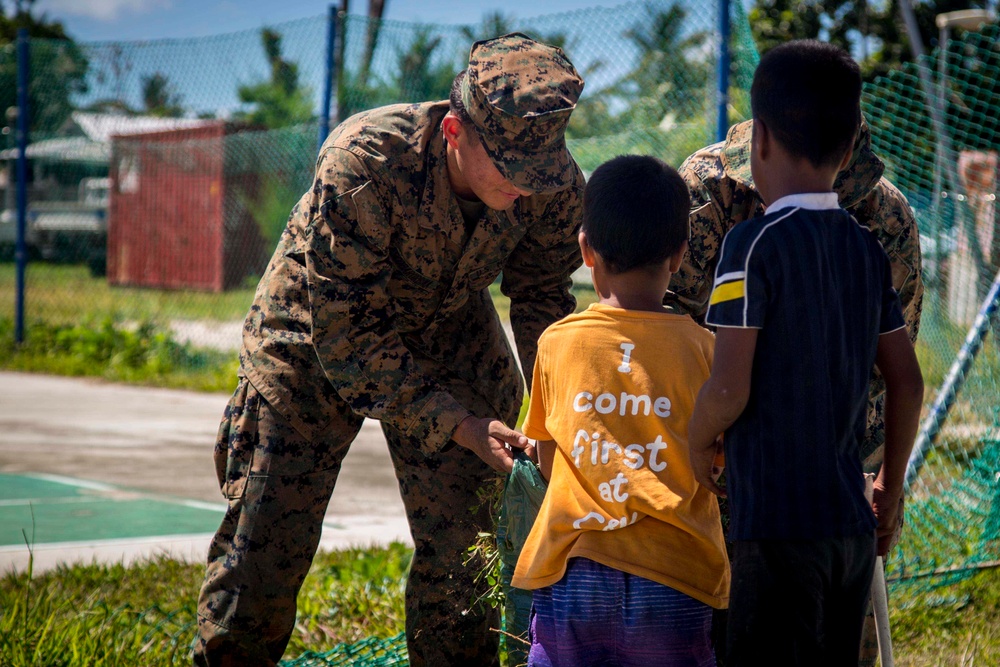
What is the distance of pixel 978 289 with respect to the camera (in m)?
6.32

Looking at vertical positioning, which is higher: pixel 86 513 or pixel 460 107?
pixel 460 107

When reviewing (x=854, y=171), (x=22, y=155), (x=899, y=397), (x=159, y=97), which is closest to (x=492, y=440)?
(x=899, y=397)

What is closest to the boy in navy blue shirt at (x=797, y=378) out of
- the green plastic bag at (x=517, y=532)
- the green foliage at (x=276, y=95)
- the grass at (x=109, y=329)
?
the green plastic bag at (x=517, y=532)

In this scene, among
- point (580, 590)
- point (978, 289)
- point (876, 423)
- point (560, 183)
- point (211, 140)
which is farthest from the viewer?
point (211, 140)

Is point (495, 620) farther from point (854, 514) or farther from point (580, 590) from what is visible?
point (854, 514)

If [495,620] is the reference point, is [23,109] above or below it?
above

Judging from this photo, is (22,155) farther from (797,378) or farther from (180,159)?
(797,378)

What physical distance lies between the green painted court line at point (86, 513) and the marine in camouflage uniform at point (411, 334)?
267cm

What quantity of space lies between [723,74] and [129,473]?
4369 millimetres

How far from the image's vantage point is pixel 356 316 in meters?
2.75

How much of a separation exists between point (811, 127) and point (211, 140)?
9.13 meters

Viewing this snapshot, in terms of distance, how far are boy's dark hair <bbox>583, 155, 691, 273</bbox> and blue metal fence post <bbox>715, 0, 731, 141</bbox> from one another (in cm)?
361

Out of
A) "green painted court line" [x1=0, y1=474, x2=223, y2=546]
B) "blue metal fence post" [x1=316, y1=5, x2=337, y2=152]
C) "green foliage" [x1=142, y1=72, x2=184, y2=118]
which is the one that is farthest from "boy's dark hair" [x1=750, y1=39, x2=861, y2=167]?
"green foliage" [x1=142, y1=72, x2=184, y2=118]

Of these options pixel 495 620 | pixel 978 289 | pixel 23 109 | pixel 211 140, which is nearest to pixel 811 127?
pixel 495 620
